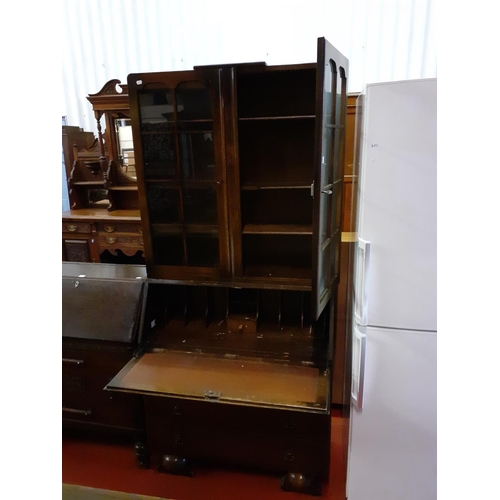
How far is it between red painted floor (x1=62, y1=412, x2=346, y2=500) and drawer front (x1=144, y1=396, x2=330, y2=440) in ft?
0.90

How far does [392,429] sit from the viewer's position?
4.50ft

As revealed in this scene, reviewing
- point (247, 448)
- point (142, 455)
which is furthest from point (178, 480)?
point (247, 448)

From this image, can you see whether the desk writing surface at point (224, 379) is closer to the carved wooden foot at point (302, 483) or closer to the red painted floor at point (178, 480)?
the carved wooden foot at point (302, 483)

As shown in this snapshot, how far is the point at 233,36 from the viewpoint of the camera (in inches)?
87.7

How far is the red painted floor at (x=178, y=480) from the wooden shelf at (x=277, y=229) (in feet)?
3.71

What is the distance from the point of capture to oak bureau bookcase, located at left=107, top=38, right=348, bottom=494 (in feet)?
4.75

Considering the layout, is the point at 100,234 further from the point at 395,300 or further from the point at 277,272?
the point at 395,300

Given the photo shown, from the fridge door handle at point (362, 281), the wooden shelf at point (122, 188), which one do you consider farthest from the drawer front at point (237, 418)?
the wooden shelf at point (122, 188)

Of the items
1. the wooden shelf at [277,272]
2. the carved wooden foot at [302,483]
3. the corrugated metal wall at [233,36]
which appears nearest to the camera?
the carved wooden foot at [302,483]

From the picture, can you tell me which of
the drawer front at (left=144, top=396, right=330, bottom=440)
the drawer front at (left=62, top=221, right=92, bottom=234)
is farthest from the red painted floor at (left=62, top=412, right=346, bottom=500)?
the drawer front at (left=62, top=221, right=92, bottom=234)

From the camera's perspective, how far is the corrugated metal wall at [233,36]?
2072 mm
